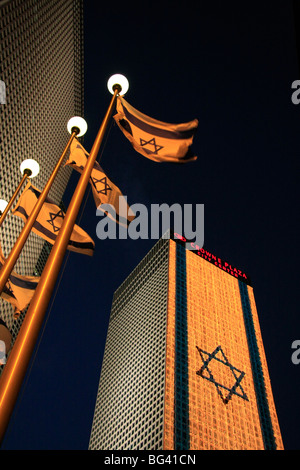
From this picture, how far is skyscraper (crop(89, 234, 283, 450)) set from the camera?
99.8 metres

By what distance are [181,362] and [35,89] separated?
285ft

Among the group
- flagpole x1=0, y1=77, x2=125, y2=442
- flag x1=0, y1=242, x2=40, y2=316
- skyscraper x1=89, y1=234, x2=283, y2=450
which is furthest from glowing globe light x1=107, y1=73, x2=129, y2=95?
skyscraper x1=89, y1=234, x2=283, y2=450

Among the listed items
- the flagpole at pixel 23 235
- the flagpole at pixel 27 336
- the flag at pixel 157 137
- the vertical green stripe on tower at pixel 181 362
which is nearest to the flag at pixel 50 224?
the flagpole at pixel 23 235

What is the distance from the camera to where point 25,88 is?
9312cm

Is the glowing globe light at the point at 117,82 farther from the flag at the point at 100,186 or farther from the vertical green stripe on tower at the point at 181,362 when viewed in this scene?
the vertical green stripe on tower at the point at 181,362

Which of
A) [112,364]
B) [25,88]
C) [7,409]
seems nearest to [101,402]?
[112,364]

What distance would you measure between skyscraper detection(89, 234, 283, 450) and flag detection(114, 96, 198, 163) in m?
90.0

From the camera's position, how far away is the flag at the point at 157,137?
14680 millimetres

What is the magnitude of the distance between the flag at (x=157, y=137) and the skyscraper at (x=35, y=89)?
71803mm

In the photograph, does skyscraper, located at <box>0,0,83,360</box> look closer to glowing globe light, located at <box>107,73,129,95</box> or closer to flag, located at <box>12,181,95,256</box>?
flag, located at <box>12,181,95,256</box>

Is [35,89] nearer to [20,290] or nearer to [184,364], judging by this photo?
[184,364]

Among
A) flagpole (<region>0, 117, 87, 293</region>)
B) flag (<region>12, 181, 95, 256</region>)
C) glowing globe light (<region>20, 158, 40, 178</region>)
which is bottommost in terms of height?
flagpole (<region>0, 117, 87, 293</region>)

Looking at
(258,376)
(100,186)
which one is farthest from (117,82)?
(258,376)
